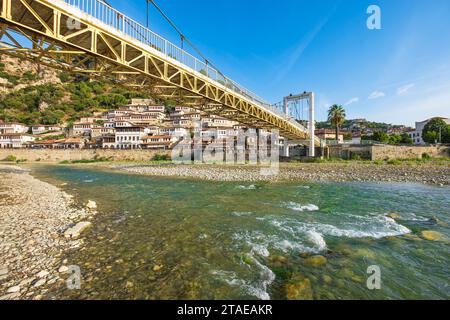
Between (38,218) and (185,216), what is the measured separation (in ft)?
16.8

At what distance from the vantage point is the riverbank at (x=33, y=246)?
3354 mm

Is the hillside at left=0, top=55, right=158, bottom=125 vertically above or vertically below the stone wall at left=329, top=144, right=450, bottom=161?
above

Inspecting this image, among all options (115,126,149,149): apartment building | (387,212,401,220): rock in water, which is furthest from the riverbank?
(115,126,149,149): apartment building

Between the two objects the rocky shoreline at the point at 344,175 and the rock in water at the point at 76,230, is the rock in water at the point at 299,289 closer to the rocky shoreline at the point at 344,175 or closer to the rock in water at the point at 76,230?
the rock in water at the point at 76,230

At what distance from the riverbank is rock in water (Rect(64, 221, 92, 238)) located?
0.37ft

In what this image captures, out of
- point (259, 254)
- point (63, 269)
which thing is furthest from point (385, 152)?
point (63, 269)

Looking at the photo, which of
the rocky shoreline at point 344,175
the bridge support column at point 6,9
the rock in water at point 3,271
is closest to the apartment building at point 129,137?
the rocky shoreline at point 344,175

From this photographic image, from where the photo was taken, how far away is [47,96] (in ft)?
367

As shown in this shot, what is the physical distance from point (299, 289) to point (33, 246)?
6.15 m

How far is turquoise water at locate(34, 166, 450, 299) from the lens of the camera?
11.6 ft

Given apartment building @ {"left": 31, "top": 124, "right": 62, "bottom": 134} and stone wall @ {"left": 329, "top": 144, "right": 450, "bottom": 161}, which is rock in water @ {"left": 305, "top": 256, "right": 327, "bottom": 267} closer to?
stone wall @ {"left": 329, "top": 144, "right": 450, "bottom": 161}

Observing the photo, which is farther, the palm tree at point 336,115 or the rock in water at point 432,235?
the palm tree at point 336,115

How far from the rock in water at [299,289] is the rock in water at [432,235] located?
4990 mm

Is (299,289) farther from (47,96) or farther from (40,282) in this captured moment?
(47,96)
